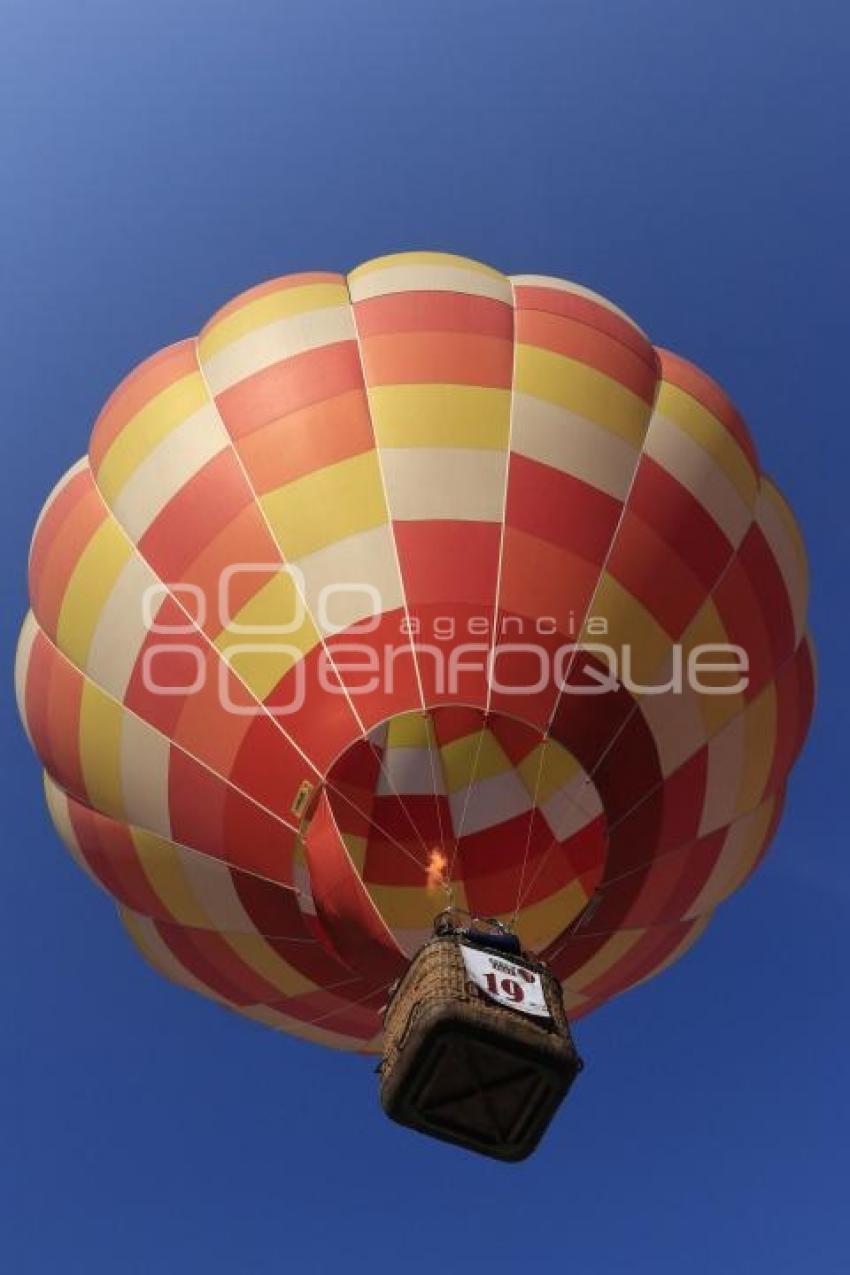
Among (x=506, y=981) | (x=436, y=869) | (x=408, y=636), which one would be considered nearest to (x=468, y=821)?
(x=436, y=869)

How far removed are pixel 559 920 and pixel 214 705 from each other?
1.93 m

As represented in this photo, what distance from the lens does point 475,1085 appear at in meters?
3.63

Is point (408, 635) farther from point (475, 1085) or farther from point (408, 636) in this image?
point (475, 1085)

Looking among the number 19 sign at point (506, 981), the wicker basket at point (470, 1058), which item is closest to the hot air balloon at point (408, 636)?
the number 19 sign at point (506, 981)

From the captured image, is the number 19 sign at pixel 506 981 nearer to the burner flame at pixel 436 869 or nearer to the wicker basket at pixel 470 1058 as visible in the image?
the wicker basket at pixel 470 1058

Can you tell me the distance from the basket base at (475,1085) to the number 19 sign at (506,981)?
144 millimetres

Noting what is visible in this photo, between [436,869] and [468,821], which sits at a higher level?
[468,821]

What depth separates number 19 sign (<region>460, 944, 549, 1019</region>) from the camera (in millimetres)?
3605

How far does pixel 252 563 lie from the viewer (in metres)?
4.89

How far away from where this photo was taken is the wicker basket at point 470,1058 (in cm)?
348

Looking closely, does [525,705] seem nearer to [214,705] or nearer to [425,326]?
[214,705]

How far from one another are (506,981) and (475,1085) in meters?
0.36

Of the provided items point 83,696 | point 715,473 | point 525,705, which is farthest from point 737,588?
point 83,696

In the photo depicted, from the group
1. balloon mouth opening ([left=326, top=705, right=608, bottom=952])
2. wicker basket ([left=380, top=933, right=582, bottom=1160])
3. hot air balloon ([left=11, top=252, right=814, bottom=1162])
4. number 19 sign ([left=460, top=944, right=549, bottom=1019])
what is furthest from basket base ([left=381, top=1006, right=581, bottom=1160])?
Result: balloon mouth opening ([left=326, top=705, right=608, bottom=952])
